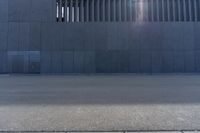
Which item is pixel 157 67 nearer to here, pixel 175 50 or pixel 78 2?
pixel 175 50

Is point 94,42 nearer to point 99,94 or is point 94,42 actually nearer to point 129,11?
point 129,11

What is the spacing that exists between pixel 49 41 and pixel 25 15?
451 cm

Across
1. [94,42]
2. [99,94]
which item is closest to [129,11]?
[94,42]

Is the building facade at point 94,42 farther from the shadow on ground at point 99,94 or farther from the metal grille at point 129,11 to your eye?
the shadow on ground at point 99,94

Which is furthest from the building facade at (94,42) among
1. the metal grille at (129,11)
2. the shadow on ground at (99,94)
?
the shadow on ground at (99,94)

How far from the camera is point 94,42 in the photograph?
115ft

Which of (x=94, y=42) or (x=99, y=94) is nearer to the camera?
(x=99, y=94)

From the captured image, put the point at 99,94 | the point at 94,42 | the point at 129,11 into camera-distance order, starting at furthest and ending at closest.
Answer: the point at 129,11
the point at 94,42
the point at 99,94

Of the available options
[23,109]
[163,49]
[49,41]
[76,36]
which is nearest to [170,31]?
[163,49]

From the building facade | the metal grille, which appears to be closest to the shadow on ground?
the building facade

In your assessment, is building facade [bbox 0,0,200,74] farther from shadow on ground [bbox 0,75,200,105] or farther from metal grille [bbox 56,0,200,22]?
shadow on ground [bbox 0,75,200,105]

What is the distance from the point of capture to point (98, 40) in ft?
115

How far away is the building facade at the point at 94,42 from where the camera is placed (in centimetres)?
3472

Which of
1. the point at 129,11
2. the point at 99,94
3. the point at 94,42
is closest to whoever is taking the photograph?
the point at 99,94
